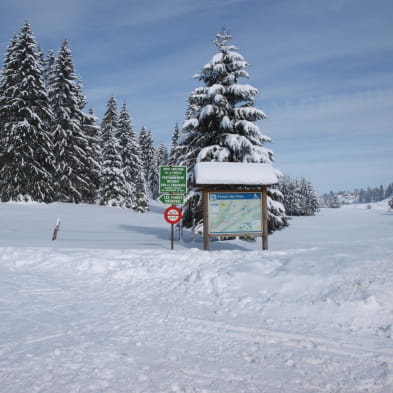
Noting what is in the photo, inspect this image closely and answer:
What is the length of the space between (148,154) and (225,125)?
189ft

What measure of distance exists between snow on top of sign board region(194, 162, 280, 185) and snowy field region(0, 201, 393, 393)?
8.26 feet

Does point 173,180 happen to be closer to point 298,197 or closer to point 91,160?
point 91,160

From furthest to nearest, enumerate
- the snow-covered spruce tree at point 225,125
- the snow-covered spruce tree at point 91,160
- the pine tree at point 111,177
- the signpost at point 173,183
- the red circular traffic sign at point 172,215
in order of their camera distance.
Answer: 1. the pine tree at point 111,177
2. the snow-covered spruce tree at point 91,160
3. the snow-covered spruce tree at point 225,125
4. the signpost at point 173,183
5. the red circular traffic sign at point 172,215

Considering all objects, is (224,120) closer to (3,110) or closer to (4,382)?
(4,382)

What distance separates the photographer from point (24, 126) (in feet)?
95.6

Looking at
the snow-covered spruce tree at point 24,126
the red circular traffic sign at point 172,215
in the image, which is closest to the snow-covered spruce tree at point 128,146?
the snow-covered spruce tree at point 24,126

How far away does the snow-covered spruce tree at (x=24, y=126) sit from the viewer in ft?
95.9

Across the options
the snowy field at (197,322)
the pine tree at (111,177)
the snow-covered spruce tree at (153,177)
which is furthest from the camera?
the snow-covered spruce tree at (153,177)

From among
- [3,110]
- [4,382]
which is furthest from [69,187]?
[4,382]

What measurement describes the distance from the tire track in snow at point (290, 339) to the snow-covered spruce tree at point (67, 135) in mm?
31544

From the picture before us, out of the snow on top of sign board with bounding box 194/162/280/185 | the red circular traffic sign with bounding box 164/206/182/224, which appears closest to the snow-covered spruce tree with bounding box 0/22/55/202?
the red circular traffic sign with bounding box 164/206/182/224

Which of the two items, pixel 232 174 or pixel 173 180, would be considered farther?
pixel 173 180

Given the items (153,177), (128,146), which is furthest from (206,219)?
(153,177)

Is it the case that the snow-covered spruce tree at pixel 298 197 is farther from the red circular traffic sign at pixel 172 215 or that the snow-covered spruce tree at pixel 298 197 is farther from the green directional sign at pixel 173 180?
the red circular traffic sign at pixel 172 215
